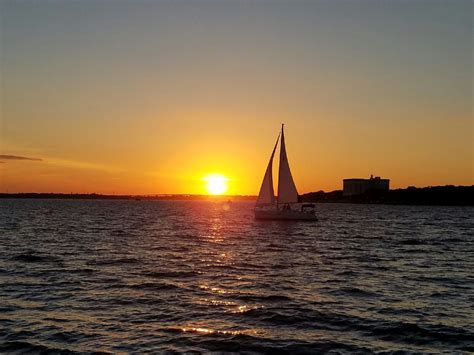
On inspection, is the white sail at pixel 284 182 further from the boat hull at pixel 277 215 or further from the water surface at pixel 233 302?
the water surface at pixel 233 302

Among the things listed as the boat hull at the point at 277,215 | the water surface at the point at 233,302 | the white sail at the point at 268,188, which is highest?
the white sail at the point at 268,188

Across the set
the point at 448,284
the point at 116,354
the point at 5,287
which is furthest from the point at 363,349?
the point at 5,287

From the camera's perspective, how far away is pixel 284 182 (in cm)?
8256

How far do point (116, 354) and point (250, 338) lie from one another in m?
4.55

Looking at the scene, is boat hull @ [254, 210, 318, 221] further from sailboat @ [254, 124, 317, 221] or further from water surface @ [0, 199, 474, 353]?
water surface @ [0, 199, 474, 353]

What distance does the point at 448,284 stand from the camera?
2675 centimetres

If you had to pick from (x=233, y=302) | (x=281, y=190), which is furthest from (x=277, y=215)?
(x=233, y=302)

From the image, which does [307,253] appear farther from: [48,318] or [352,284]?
[48,318]

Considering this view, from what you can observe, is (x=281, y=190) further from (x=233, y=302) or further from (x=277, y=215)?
(x=233, y=302)

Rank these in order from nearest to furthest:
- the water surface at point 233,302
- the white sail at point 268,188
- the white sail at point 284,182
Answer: the water surface at point 233,302 < the white sail at point 284,182 < the white sail at point 268,188

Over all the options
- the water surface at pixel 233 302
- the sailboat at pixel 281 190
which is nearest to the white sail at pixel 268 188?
the sailboat at pixel 281 190

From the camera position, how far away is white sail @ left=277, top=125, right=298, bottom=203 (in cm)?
8238

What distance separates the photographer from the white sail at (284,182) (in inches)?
3243

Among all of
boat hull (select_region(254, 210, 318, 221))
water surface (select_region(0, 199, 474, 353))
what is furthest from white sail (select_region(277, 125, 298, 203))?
water surface (select_region(0, 199, 474, 353))
